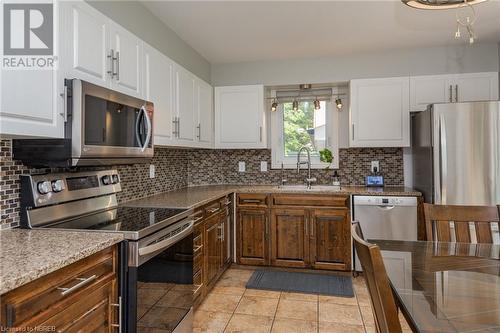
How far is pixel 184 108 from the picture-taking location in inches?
116

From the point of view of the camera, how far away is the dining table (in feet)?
3.20

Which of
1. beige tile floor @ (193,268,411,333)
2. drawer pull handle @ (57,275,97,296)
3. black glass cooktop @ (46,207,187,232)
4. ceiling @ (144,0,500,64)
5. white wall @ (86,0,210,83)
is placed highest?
ceiling @ (144,0,500,64)

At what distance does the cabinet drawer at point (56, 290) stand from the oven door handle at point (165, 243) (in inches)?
5.9

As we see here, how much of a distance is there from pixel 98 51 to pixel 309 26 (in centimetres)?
183

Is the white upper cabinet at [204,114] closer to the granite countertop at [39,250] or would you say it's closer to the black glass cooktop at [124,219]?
the black glass cooktop at [124,219]

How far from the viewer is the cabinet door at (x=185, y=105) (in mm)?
2807

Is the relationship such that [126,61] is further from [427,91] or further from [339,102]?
[427,91]

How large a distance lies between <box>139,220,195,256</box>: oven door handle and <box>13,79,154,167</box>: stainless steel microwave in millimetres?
533

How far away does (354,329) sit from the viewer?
224 cm

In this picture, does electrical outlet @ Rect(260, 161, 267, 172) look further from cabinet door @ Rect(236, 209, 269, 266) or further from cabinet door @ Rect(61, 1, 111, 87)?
cabinet door @ Rect(61, 1, 111, 87)

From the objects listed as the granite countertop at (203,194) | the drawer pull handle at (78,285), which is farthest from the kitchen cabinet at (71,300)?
the granite countertop at (203,194)

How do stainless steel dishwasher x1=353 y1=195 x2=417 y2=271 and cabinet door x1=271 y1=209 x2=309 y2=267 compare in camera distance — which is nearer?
stainless steel dishwasher x1=353 y1=195 x2=417 y2=271

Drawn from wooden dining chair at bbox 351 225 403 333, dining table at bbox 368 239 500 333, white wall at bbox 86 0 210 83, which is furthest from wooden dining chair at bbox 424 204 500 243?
white wall at bbox 86 0 210 83

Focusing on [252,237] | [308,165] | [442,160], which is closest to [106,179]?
[252,237]
